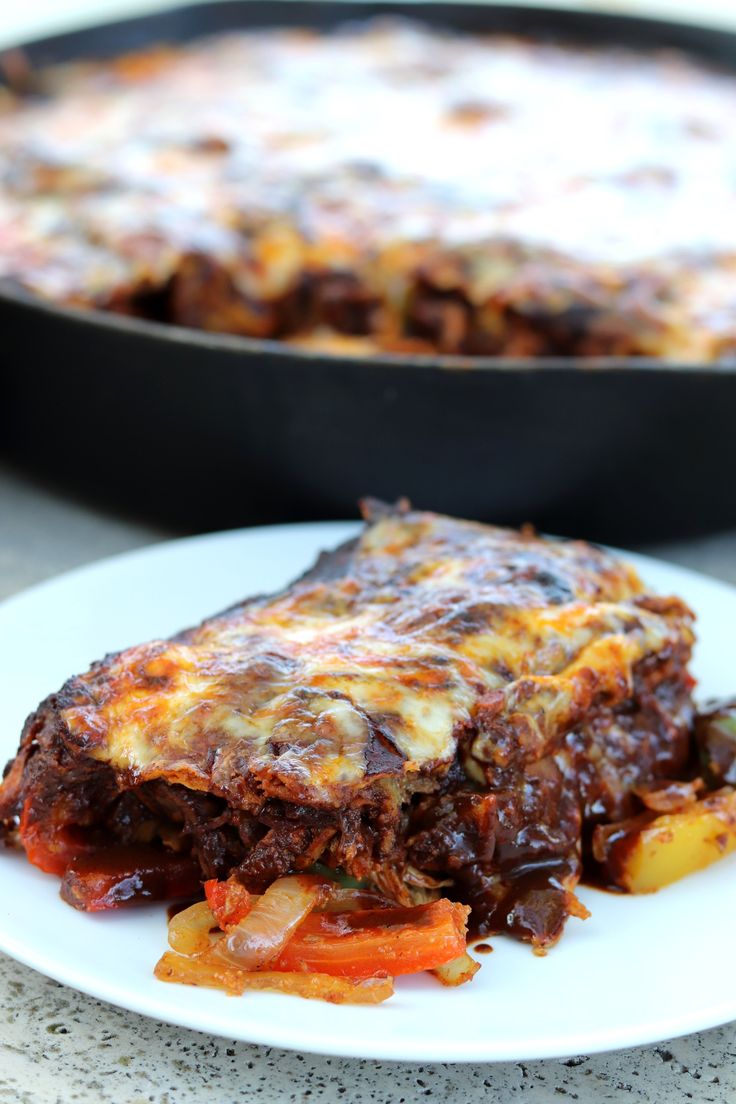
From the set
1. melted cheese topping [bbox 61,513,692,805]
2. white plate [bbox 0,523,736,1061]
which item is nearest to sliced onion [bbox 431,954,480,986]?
white plate [bbox 0,523,736,1061]

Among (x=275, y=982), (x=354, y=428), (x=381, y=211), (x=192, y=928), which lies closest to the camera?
(x=275, y=982)

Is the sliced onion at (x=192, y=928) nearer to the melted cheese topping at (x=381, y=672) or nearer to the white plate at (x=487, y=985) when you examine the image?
the white plate at (x=487, y=985)

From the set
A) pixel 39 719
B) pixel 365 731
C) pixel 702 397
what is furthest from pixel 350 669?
pixel 702 397

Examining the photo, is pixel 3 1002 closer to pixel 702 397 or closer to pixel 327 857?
pixel 327 857

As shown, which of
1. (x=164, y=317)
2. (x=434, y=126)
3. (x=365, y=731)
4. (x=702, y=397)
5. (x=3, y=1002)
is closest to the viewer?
(x=365, y=731)

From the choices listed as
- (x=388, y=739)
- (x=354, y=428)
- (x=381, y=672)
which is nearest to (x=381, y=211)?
(x=354, y=428)

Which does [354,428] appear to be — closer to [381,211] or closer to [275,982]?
[381,211]
